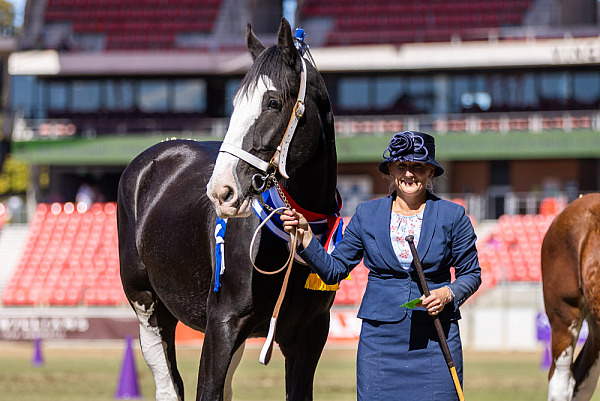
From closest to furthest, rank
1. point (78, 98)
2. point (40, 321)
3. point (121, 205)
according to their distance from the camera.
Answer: point (121, 205) < point (40, 321) < point (78, 98)

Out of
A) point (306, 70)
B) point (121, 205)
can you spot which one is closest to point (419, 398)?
point (306, 70)

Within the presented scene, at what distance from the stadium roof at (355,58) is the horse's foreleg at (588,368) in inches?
951

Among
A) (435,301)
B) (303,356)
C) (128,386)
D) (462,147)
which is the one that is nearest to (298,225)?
(435,301)

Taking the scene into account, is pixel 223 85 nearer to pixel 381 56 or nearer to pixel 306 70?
pixel 381 56

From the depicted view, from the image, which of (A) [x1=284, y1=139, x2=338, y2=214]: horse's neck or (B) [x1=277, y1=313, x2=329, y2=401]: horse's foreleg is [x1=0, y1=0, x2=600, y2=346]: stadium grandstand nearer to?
(B) [x1=277, y1=313, x2=329, y2=401]: horse's foreleg

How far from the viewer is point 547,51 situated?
99.5ft

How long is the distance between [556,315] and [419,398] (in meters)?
3.55

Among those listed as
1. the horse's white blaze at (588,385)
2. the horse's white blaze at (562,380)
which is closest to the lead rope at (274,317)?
the horse's white blaze at (562,380)

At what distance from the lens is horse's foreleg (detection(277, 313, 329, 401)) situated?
525cm

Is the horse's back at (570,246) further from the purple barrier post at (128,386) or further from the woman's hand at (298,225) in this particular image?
the purple barrier post at (128,386)

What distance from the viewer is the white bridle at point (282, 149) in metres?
4.48

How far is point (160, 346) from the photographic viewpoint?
6.44 m

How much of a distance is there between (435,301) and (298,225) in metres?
0.73

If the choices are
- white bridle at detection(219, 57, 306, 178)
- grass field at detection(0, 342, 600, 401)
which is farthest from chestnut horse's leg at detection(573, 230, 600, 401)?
grass field at detection(0, 342, 600, 401)
